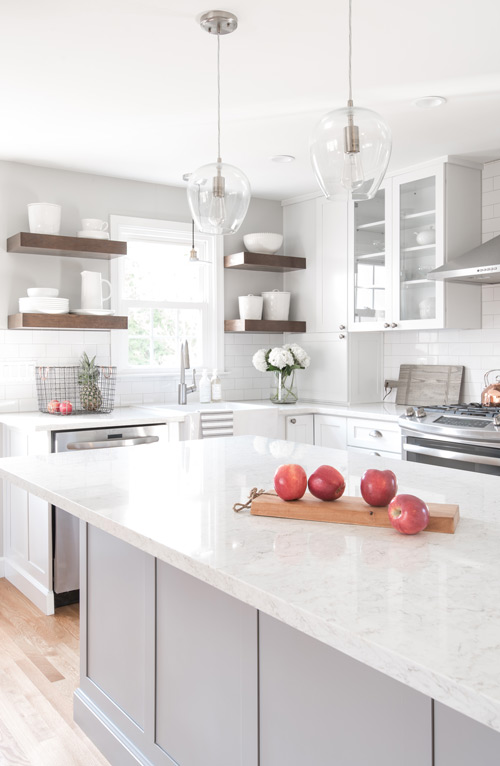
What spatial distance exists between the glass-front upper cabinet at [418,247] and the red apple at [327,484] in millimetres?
2821

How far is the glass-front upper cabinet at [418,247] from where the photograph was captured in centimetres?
426

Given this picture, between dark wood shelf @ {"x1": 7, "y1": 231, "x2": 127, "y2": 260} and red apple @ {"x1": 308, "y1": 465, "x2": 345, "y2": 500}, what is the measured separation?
296cm

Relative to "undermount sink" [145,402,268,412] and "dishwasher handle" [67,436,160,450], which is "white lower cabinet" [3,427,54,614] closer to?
"dishwasher handle" [67,436,160,450]

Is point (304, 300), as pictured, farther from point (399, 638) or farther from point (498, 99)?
point (399, 638)

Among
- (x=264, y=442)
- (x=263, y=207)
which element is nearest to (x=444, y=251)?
(x=263, y=207)

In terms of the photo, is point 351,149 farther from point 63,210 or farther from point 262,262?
point 262,262

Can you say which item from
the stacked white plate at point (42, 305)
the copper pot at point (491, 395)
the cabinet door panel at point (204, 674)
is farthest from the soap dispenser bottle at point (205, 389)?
the cabinet door panel at point (204, 674)

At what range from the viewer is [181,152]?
161 inches

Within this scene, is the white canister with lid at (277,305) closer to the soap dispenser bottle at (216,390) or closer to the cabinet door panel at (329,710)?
the soap dispenser bottle at (216,390)

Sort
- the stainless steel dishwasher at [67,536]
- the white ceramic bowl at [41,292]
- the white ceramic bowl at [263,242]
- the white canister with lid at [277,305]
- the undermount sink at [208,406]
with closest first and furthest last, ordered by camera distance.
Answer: the stainless steel dishwasher at [67,536]
the white ceramic bowl at [41,292]
the undermount sink at [208,406]
the white ceramic bowl at [263,242]
the white canister with lid at [277,305]

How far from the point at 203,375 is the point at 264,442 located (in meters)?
2.19

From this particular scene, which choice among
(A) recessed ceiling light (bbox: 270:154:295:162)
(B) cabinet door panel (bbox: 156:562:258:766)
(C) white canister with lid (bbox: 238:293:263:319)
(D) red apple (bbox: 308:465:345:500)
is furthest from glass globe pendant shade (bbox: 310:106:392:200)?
(C) white canister with lid (bbox: 238:293:263:319)

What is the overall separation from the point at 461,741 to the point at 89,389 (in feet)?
11.4

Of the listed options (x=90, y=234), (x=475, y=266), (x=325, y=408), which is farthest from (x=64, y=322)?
(x=475, y=266)
